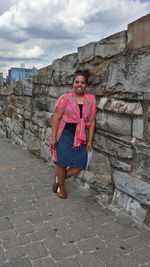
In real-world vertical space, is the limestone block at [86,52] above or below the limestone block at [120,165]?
above

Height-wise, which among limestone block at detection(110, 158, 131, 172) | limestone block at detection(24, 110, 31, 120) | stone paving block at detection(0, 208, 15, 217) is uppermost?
limestone block at detection(24, 110, 31, 120)

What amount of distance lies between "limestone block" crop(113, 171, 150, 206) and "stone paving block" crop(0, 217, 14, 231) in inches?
47.6

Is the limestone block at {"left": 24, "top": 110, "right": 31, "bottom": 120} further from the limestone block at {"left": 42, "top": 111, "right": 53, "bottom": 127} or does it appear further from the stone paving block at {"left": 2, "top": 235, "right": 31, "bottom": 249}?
the stone paving block at {"left": 2, "top": 235, "right": 31, "bottom": 249}

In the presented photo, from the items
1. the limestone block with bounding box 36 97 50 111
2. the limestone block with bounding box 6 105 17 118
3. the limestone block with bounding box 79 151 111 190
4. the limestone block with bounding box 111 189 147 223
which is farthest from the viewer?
the limestone block with bounding box 6 105 17 118

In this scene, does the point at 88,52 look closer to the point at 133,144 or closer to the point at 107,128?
the point at 107,128

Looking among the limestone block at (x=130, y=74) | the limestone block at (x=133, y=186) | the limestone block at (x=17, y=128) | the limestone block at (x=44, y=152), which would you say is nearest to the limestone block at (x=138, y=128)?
the limestone block at (x=130, y=74)

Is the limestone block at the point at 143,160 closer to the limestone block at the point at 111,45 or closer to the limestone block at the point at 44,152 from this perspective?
the limestone block at the point at 111,45

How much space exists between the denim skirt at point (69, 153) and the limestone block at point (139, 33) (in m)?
1.22

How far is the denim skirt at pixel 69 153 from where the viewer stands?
338 centimetres

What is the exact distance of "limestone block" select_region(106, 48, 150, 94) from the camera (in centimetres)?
268

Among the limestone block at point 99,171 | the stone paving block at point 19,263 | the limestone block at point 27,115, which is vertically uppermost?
the limestone block at point 27,115

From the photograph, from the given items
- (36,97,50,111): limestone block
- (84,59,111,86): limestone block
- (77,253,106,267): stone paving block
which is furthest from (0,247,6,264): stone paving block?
(36,97,50,111): limestone block

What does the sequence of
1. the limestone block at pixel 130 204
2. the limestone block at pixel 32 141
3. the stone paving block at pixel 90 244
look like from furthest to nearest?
1. the limestone block at pixel 32 141
2. the limestone block at pixel 130 204
3. the stone paving block at pixel 90 244

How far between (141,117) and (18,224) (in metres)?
1.61
